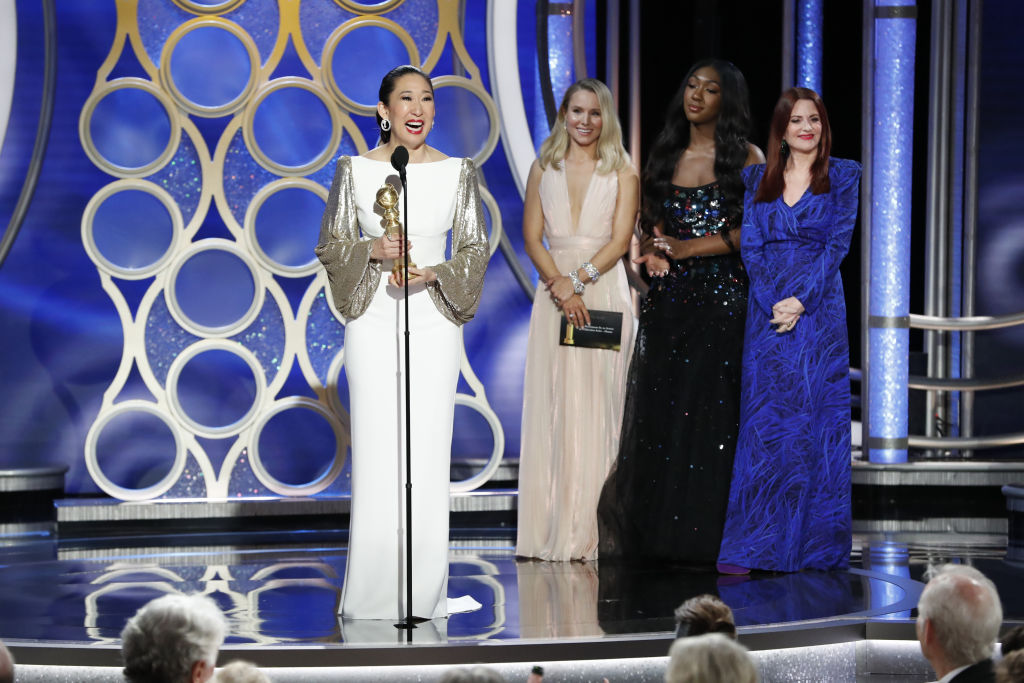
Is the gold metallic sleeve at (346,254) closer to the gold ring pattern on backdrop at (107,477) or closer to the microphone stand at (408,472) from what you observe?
the microphone stand at (408,472)

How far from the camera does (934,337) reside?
27.0 feet

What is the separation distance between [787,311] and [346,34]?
9.09 feet

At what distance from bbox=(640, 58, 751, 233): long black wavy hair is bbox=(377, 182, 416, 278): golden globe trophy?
1629mm

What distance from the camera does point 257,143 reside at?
6.68 m

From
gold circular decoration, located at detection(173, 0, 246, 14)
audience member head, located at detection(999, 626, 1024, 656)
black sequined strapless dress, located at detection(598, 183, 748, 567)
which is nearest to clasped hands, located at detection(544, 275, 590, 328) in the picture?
black sequined strapless dress, located at detection(598, 183, 748, 567)

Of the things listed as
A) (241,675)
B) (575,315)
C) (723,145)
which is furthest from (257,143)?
(241,675)

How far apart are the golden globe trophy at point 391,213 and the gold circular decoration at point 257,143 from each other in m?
2.63

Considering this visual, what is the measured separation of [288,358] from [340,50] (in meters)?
1.51

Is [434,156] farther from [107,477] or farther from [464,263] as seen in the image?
[107,477]

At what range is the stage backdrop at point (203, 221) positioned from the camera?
21.6ft

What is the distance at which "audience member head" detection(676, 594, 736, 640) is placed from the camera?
2.51m

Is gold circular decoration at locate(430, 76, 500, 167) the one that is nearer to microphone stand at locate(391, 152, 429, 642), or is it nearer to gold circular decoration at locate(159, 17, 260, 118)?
gold circular decoration at locate(159, 17, 260, 118)

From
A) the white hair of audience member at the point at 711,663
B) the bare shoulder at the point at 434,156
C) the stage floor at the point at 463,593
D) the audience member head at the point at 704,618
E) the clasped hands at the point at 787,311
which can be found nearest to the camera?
the white hair of audience member at the point at 711,663

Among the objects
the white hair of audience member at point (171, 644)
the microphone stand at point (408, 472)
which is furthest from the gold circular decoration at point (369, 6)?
the white hair of audience member at point (171, 644)
